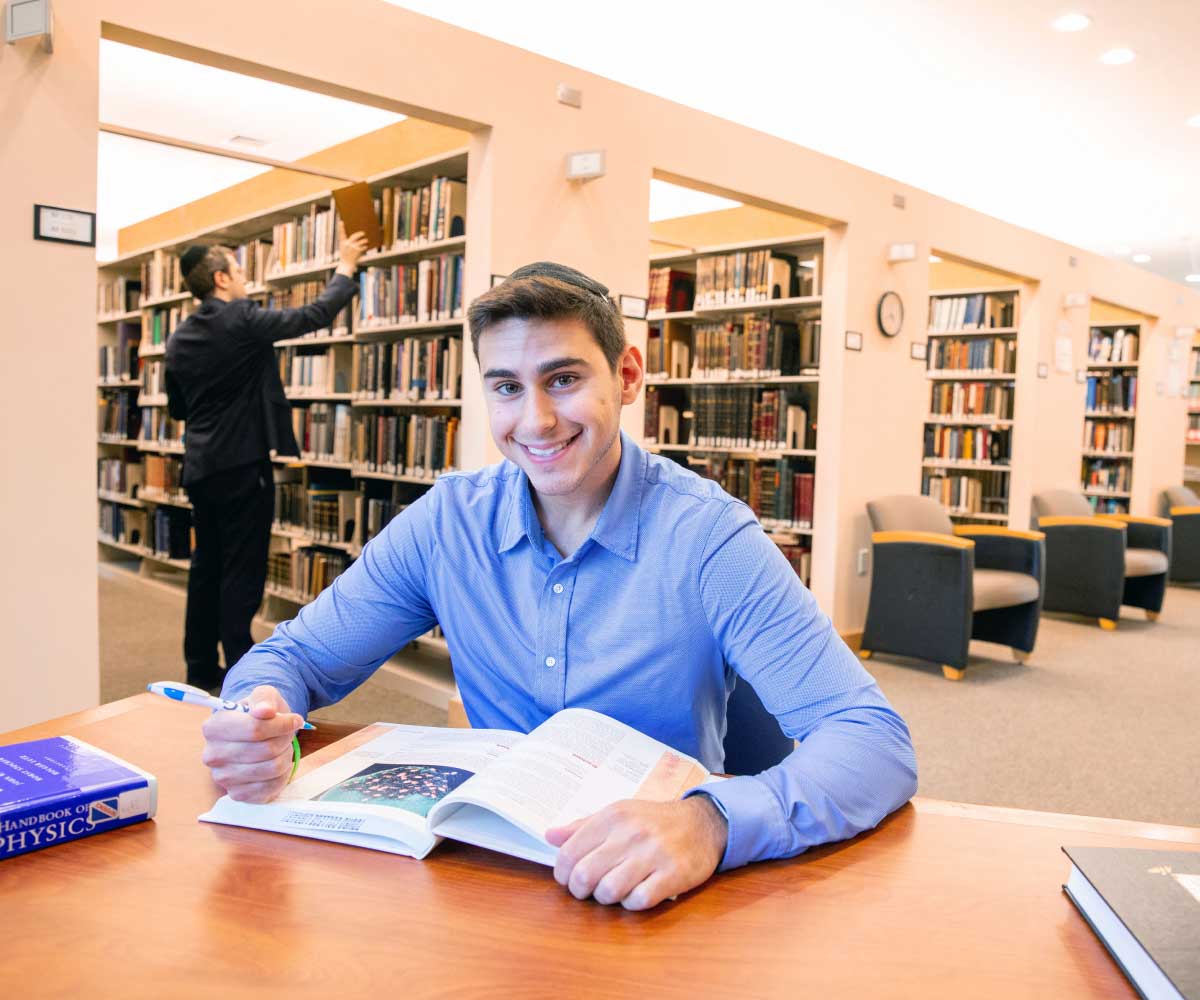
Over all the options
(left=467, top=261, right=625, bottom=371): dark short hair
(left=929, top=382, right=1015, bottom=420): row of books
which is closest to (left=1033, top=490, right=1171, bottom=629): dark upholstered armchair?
(left=929, top=382, right=1015, bottom=420): row of books

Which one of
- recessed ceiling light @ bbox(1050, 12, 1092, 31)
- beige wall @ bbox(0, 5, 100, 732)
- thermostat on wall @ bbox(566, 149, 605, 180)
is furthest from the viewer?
recessed ceiling light @ bbox(1050, 12, 1092, 31)

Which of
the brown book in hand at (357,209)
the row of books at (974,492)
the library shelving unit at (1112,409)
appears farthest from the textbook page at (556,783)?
the library shelving unit at (1112,409)

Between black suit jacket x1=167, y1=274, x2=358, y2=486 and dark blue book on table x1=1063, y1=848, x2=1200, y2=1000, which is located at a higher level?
black suit jacket x1=167, y1=274, x2=358, y2=486

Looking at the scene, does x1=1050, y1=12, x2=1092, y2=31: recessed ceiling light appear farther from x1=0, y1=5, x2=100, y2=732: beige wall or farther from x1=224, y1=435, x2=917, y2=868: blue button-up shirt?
x1=224, y1=435, x2=917, y2=868: blue button-up shirt

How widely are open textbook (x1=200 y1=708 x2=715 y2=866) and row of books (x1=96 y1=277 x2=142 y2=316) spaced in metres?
7.05

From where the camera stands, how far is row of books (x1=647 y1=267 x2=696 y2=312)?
5.71 meters

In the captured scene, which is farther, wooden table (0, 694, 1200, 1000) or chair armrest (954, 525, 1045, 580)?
chair armrest (954, 525, 1045, 580)

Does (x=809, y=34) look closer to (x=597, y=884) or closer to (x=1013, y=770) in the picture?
(x=1013, y=770)

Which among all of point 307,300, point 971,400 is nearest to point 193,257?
point 307,300

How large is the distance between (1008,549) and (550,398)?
4.59 metres

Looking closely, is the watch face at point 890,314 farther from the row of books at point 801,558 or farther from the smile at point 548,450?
the smile at point 548,450

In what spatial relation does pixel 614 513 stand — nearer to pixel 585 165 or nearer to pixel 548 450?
pixel 548 450

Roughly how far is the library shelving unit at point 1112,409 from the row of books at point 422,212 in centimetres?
630

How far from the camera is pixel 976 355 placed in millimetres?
7031
